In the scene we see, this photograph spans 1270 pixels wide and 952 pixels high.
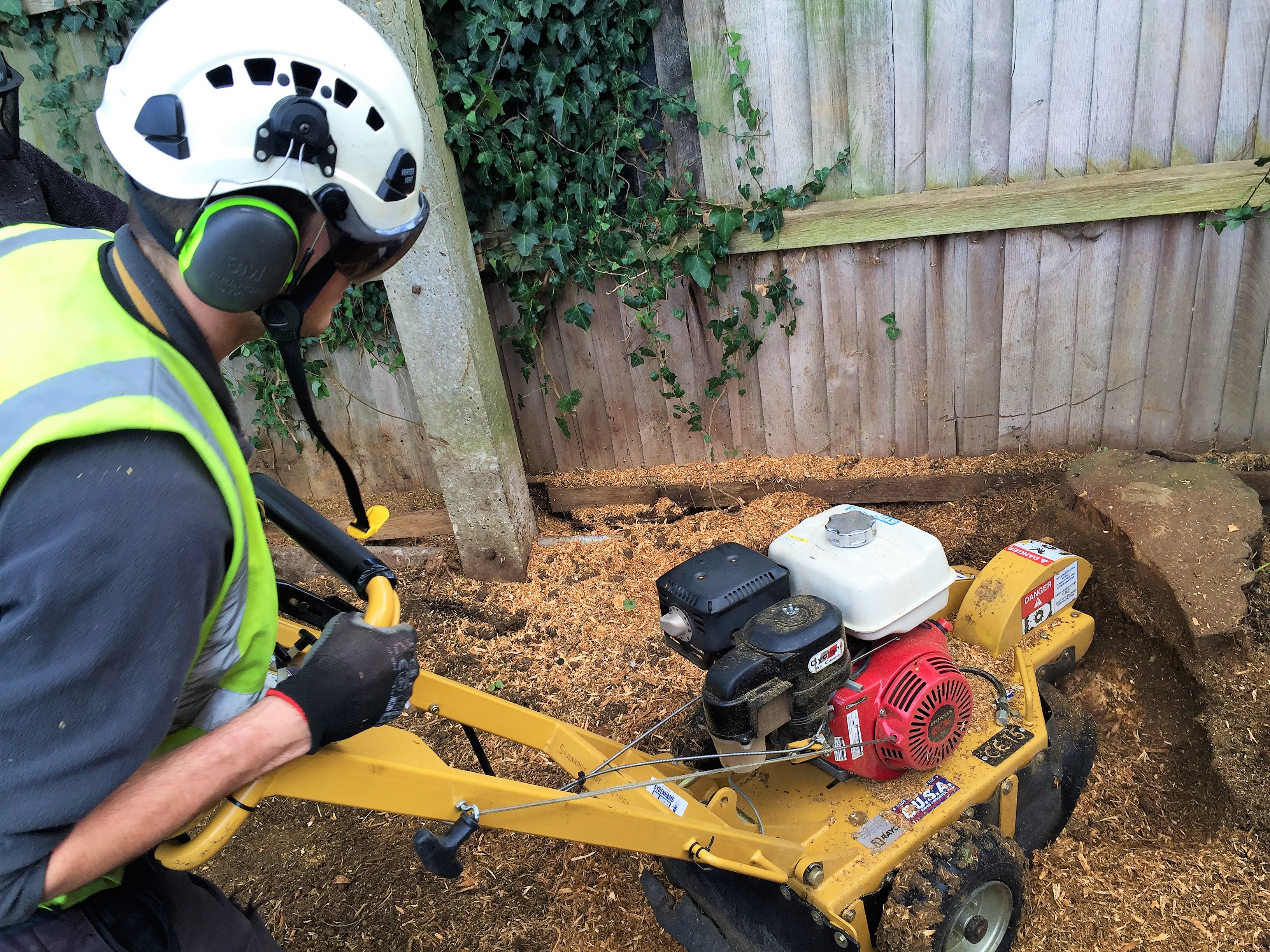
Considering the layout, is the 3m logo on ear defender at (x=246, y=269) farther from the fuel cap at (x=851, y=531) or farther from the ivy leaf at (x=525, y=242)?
the ivy leaf at (x=525, y=242)

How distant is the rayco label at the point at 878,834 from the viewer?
2.04 meters

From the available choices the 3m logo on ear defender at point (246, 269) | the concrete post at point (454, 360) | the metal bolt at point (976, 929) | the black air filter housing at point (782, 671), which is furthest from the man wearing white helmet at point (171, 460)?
the concrete post at point (454, 360)

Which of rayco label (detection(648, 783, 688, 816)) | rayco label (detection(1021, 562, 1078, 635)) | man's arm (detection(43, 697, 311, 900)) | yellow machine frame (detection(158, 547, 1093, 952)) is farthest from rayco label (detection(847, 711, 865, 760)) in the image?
man's arm (detection(43, 697, 311, 900))

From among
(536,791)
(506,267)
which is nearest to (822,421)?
(506,267)

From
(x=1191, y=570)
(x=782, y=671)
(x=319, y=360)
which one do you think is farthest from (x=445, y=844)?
(x=319, y=360)

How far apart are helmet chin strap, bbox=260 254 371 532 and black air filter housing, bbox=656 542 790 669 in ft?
3.08

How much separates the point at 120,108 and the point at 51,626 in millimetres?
859

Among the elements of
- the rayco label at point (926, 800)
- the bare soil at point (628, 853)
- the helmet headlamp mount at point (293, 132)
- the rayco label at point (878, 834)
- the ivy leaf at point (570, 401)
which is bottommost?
the bare soil at point (628, 853)

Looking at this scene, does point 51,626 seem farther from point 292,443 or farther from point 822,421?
point 292,443

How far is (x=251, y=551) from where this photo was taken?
1.33m

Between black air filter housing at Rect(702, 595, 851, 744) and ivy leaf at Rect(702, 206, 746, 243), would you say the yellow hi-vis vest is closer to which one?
black air filter housing at Rect(702, 595, 851, 744)

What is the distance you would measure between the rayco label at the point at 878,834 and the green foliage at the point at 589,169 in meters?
2.15

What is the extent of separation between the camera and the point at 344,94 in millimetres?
1379

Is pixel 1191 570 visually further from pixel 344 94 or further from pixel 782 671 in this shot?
pixel 344 94
